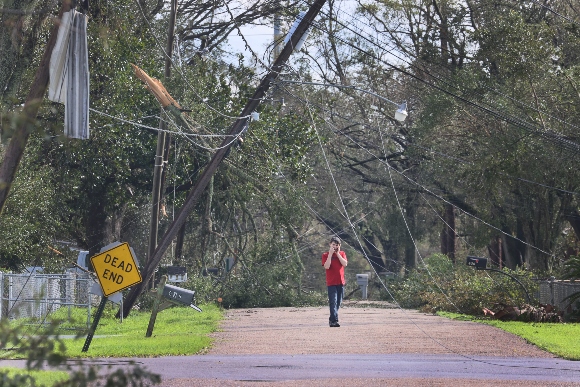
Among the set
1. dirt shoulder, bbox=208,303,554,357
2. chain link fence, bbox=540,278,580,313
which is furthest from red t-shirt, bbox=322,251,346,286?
chain link fence, bbox=540,278,580,313

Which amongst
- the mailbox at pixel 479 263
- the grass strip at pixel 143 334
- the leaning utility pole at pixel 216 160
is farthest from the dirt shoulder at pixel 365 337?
the leaning utility pole at pixel 216 160

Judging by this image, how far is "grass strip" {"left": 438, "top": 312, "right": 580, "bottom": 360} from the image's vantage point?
14.5 meters

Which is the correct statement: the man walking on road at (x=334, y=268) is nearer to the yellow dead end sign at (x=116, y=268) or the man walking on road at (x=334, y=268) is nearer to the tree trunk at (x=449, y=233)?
the yellow dead end sign at (x=116, y=268)

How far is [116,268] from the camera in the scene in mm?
13727

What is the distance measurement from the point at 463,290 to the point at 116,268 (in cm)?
1364

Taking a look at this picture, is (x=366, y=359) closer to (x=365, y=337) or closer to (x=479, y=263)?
(x=365, y=337)

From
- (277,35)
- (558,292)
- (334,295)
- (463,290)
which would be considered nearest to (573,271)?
(558,292)

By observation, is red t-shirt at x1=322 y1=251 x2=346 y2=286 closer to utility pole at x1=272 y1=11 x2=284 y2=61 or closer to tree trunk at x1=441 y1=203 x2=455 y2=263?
utility pole at x1=272 y1=11 x2=284 y2=61

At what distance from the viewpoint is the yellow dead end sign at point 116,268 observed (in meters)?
13.6

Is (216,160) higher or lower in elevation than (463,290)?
higher

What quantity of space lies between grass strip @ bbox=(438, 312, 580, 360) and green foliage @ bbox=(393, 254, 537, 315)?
1.75 m

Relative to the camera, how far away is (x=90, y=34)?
2328cm

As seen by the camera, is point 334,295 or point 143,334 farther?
point 143,334

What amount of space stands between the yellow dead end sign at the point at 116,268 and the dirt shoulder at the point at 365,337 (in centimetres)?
179
